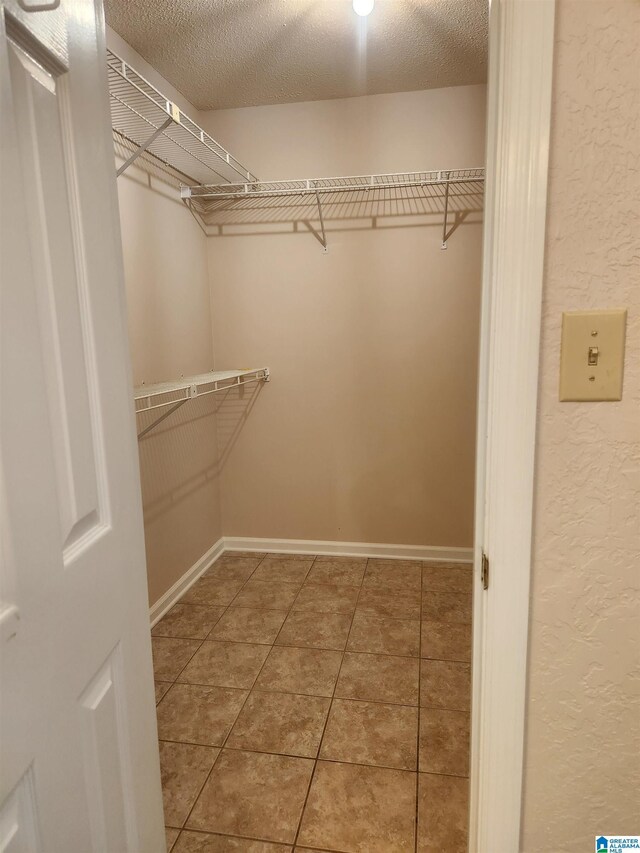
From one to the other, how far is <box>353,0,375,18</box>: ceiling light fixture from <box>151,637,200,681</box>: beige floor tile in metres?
2.57

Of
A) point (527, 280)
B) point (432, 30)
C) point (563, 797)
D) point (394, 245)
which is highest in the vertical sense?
point (432, 30)

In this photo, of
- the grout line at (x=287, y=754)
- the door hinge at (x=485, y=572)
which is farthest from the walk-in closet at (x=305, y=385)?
the door hinge at (x=485, y=572)

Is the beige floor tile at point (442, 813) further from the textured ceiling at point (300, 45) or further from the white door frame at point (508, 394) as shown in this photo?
the textured ceiling at point (300, 45)

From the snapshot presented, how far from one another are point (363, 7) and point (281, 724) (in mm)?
2592

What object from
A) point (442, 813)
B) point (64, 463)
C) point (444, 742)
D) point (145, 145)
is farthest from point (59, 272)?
point (444, 742)

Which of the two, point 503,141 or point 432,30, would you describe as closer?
point 503,141

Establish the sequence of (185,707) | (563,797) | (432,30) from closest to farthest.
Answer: (563,797) < (185,707) < (432,30)

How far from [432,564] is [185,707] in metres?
1.62

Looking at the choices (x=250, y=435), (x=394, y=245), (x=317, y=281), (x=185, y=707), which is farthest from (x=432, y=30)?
Answer: (x=185, y=707)

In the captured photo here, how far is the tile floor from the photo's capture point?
4.66 ft

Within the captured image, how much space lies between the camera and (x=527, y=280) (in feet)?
2.18

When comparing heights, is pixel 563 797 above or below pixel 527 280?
below

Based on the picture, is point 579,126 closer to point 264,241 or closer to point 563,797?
point 563,797

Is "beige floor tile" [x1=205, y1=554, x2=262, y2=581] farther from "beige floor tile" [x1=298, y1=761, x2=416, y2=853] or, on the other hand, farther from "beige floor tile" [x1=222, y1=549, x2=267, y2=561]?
"beige floor tile" [x1=298, y1=761, x2=416, y2=853]
